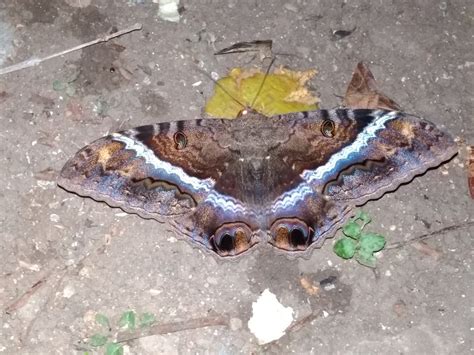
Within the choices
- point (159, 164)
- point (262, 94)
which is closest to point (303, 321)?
point (159, 164)

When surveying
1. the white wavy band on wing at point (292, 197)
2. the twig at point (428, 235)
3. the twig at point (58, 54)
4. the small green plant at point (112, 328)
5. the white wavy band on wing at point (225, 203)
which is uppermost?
the twig at point (58, 54)

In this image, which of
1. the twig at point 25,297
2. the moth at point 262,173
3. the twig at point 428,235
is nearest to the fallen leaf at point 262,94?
the moth at point 262,173

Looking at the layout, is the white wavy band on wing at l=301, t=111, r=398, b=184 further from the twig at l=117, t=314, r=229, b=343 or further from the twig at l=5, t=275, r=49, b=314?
the twig at l=5, t=275, r=49, b=314

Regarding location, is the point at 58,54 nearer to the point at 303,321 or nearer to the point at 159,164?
the point at 159,164

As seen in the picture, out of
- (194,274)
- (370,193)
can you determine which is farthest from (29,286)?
(370,193)

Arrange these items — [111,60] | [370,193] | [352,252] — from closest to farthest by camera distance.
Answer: [370,193] < [352,252] < [111,60]

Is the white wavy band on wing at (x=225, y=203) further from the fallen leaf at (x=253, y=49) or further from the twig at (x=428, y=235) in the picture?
the fallen leaf at (x=253, y=49)

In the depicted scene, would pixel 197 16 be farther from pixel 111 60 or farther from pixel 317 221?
pixel 317 221
